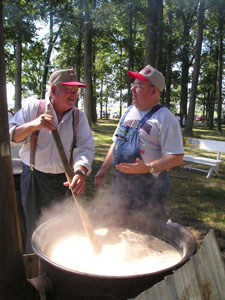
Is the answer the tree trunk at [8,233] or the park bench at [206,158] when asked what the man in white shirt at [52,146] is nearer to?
the tree trunk at [8,233]

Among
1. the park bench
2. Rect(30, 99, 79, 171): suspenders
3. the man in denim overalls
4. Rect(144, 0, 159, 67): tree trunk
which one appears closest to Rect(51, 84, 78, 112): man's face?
Rect(30, 99, 79, 171): suspenders

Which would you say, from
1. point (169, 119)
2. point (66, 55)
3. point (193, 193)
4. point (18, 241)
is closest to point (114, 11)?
point (66, 55)

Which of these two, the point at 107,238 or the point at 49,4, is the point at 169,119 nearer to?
the point at 107,238

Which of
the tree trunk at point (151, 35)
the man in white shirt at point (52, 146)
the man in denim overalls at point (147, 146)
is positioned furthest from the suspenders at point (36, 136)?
the tree trunk at point (151, 35)

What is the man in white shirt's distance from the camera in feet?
7.50

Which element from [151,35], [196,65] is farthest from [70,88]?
[196,65]

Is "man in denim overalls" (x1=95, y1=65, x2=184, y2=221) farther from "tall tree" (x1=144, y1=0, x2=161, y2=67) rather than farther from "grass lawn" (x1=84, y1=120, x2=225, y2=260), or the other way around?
"tall tree" (x1=144, y1=0, x2=161, y2=67)

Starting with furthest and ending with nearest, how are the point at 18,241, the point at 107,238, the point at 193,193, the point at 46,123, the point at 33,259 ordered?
the point at 193,193 < the point at 107,238 < the point at 33,259 < the point at 46,123 < the point at 18,241

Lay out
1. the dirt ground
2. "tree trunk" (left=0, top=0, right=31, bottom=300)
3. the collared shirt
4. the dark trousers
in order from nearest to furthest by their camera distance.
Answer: "tree trunk" (left=0, top=0, right=31, bottom=300) → the collared shirt → the dark trousers → the dirt ground

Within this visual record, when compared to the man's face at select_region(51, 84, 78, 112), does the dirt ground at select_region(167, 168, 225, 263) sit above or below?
below

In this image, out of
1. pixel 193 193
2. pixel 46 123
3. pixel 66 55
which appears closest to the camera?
pixel 46 123

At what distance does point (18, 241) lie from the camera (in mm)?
1483

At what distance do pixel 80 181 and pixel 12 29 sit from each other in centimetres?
538

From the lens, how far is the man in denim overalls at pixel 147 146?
7.27 feet
